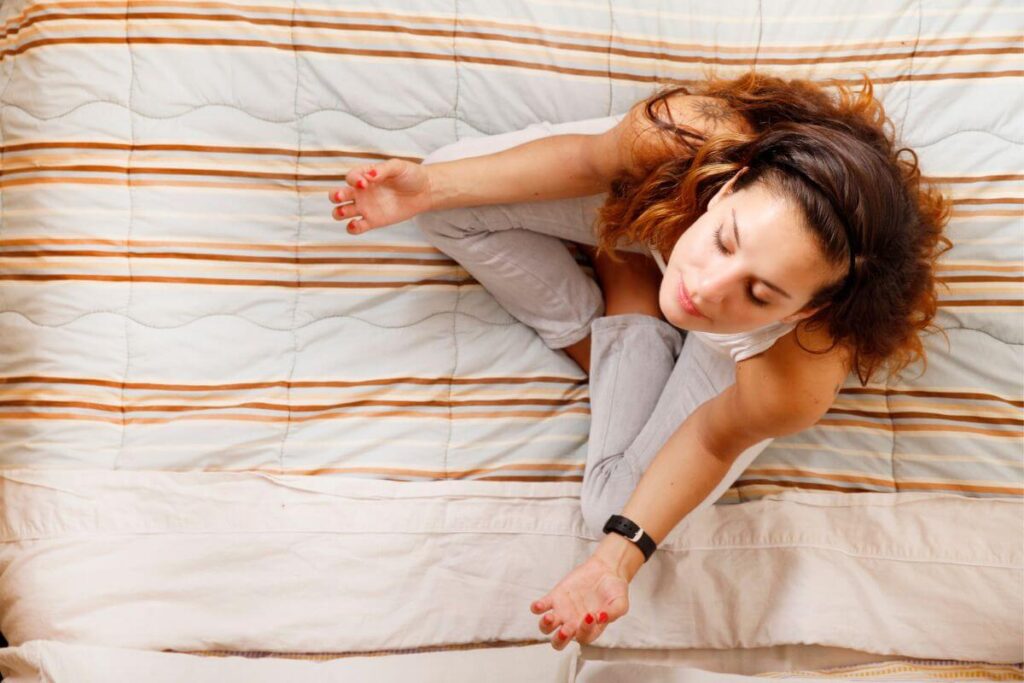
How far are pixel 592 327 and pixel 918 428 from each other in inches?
19.5

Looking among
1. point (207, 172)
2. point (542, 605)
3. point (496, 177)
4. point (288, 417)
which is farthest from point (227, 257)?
point (542, 605)

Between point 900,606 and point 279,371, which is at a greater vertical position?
point 279,371

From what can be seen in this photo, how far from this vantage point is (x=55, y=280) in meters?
1.21

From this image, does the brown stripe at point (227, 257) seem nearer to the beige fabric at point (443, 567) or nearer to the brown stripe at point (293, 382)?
the brown stripe at point (293, 382)

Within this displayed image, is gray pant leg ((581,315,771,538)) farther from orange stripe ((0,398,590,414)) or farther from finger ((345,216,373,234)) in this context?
finger ((345,216,373,234))

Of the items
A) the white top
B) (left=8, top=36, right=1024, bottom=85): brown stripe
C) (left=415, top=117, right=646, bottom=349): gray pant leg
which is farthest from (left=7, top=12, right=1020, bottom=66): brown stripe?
the white top

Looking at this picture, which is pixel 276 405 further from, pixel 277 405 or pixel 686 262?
pixel 686 262

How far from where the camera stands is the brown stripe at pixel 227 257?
121cm

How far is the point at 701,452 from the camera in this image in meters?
1.16

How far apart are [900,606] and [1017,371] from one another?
0.38 meters

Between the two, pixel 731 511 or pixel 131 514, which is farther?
pixel 731 511

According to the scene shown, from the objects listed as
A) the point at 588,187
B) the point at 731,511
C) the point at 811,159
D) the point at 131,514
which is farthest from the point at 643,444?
the point at 131,514

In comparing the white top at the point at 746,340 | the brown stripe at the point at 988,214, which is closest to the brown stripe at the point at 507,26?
the brown stripe at the point at 988,214

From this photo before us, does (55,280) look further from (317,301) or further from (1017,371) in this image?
(1017,371)
